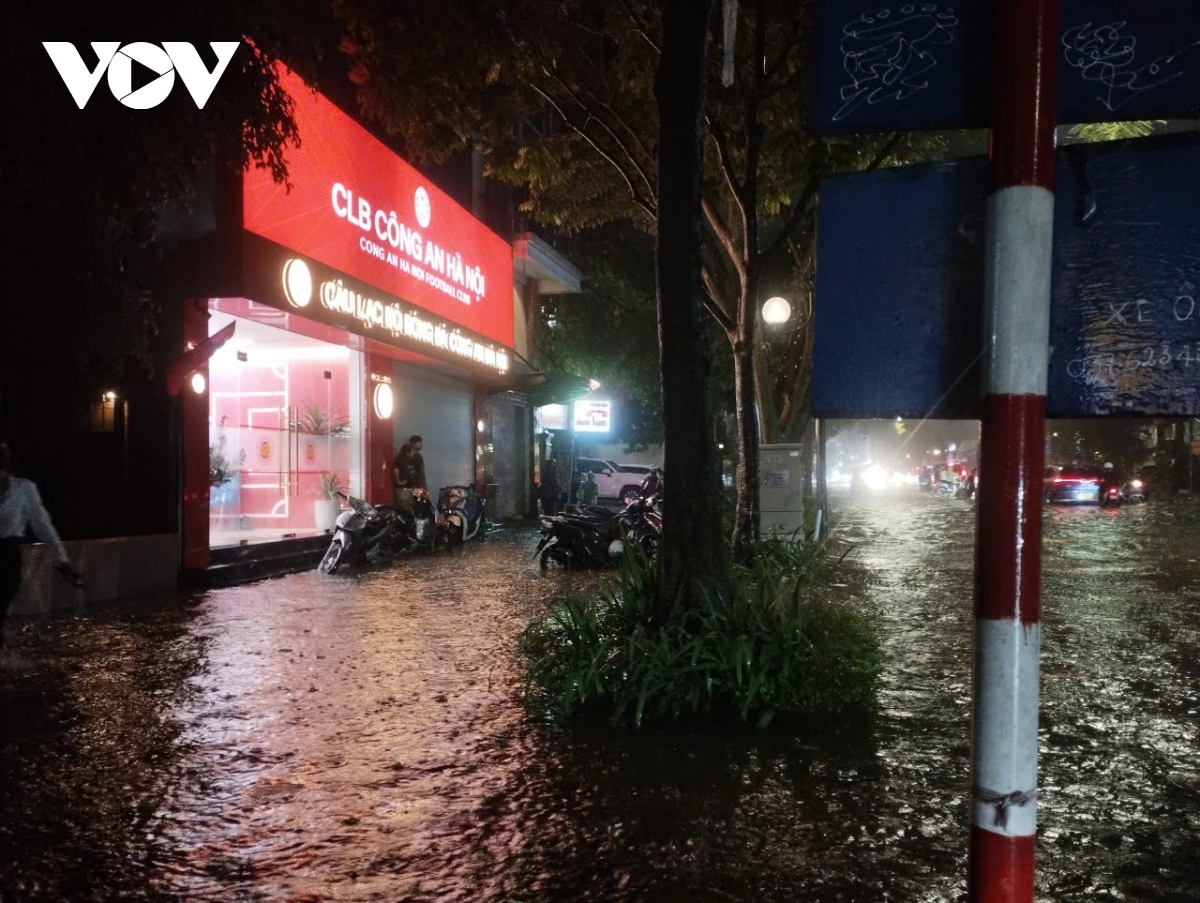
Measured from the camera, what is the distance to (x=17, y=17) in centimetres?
687

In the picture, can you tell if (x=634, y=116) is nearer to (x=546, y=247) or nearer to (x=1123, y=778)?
(x=1123, y=778)

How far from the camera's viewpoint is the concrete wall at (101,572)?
32.8ft

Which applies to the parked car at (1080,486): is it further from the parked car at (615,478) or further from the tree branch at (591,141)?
the tree branch at (591,141)

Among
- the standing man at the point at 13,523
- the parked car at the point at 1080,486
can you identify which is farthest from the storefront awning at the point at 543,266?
the standing man at the point at 13,523

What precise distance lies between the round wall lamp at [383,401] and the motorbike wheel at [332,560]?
3.95 metres

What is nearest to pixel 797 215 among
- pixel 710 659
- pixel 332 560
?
pixel 710 659

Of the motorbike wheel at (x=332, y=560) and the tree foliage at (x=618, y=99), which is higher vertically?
the tree foliage at (x=618, y=99)

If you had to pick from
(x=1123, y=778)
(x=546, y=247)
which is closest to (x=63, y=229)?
(x=1123, y=778)

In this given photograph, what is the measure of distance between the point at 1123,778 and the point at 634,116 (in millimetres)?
10283

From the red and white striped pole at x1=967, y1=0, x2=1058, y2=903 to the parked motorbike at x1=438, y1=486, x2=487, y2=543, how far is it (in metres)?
16.4

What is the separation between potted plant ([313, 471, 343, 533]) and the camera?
1659 cm

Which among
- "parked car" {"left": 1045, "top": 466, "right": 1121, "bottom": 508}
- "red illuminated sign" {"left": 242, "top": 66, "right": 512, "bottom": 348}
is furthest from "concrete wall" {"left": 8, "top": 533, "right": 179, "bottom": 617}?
"parked car" {"left": 1045, "top": 466, "right": 1121, "bottom": 508}

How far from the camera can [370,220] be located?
15602mm

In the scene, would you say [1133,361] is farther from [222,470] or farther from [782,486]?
[222,470]
